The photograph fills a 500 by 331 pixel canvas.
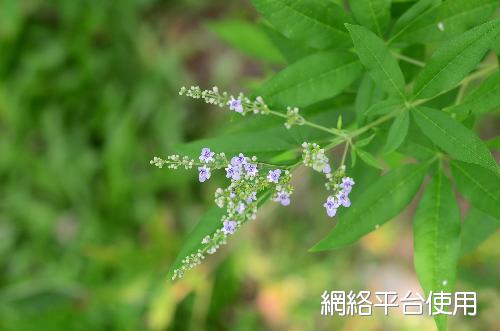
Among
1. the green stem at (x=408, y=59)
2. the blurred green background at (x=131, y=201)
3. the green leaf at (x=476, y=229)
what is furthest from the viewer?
the blurred green background at (x=131, y=201)

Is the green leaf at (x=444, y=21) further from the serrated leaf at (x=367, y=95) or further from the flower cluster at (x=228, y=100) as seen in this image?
the flower cluster at (x=228, y=100)

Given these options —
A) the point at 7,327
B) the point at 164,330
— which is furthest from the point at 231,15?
the point at 7,327

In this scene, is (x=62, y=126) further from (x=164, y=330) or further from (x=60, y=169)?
(x=164, y=330)

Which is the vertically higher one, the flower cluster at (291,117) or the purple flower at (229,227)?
the flower cluster at (291,117)

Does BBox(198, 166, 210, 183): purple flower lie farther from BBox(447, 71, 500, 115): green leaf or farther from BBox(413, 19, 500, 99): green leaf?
BBox(447, 71, 500, 115): green leaf

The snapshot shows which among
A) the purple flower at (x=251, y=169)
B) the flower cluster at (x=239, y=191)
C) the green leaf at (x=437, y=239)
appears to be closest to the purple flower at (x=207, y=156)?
the flower cluster at (x=239, y=191)

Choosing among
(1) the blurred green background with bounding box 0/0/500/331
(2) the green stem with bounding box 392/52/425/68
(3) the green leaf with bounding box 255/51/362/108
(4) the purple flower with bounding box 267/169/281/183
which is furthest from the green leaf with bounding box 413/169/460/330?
(1) the blurred green background with bounding box 0/0/500/331

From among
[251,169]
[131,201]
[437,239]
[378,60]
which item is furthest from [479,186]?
[131,201]

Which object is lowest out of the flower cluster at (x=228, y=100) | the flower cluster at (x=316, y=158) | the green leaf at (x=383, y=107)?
the flower cluster at (x=316, y=158)
